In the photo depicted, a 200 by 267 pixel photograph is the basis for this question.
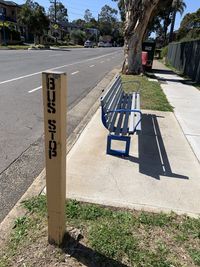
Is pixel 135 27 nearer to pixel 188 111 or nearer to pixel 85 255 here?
pixel 188 111

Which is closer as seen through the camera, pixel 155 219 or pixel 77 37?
pixel 155 219

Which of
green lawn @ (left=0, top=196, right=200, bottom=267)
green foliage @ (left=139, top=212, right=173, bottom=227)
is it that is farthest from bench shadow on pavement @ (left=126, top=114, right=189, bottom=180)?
green lawn @ (left=0, top=196, right=200, bottom=267)

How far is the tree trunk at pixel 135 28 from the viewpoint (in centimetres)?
1353

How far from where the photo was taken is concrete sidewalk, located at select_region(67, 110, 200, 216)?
10.7 feet

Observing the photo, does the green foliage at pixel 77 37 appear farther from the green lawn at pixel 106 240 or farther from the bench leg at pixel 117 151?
the green lawn at pixel 106 240

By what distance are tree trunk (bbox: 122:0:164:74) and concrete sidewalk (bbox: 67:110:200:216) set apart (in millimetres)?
10177

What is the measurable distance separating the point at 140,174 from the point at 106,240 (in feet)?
4.69

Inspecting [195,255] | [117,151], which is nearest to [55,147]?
[195,255]

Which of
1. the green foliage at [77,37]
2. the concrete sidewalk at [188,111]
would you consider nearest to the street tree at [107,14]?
the green foliage at [77,37]

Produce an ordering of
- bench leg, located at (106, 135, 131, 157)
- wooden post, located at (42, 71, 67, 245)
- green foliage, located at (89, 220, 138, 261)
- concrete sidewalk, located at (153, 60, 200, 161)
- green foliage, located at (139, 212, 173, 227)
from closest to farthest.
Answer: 1. wooden post, located at (42, 71, 67, 245)
2. green foliage, located at (89, 220, 138, 261)
3. green foliage, located at (139, 212, 173, 227)
4. bench leg, located at (106, 135, 131, 157)
5. concrete sidewalk, located at (153, 60, 200, 161)

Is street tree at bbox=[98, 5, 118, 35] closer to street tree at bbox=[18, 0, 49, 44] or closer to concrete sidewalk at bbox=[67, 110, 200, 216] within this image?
street tree at bbox=[18, 0, 49, 44]

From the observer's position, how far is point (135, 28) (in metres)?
14.3

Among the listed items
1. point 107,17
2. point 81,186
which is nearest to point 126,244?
point 81,186

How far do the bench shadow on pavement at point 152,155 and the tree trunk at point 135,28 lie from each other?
964 cm
